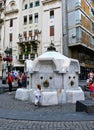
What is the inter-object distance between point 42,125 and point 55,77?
22.4 feet

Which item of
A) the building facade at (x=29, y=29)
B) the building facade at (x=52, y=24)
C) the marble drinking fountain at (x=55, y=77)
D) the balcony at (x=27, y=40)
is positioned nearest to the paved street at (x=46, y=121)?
the marble drinking fountain at (x=55, y=77)

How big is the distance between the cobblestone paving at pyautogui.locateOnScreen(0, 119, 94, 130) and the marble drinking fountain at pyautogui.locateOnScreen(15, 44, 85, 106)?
5655 millimetres

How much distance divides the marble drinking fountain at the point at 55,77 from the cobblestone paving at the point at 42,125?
565 centimetres

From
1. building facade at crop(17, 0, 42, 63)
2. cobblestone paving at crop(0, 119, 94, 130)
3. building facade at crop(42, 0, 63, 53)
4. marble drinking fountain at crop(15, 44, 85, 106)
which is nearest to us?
cobblestone paving at crop(0, 119, 94, 130)

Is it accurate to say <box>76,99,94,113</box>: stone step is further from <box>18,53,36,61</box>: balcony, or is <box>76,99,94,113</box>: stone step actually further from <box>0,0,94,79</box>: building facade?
<box>18,53,36,61</box>: balcony

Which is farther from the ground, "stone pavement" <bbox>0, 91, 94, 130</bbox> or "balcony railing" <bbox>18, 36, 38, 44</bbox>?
→ "balcony railing" <bbox>18, 36, 38, 44</bbox>

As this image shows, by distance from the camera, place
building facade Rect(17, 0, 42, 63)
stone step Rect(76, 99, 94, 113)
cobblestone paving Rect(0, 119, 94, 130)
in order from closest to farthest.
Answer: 1. cobblestone paving Rect(0, 119, 94, 130)
2. stone step Rect(76, 99, 94, 113)
3. building facade Rect(17, 0, 42, 63)

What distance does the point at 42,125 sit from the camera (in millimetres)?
8297

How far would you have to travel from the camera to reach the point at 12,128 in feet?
26.0

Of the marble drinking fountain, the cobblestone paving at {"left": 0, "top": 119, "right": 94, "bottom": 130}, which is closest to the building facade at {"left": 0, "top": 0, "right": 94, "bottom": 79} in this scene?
the marble drinking fountain

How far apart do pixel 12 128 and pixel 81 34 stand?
31.9 metres

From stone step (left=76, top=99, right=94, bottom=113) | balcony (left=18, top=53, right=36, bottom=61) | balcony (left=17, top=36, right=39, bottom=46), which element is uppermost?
balcony (left=17, top=36, right=39, bottom=46)

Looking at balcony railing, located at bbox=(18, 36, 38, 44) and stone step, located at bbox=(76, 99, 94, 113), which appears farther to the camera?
balcony railing, located at bbox=(18, 36, 38, 44)

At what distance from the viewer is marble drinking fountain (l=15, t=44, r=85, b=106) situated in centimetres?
1473
